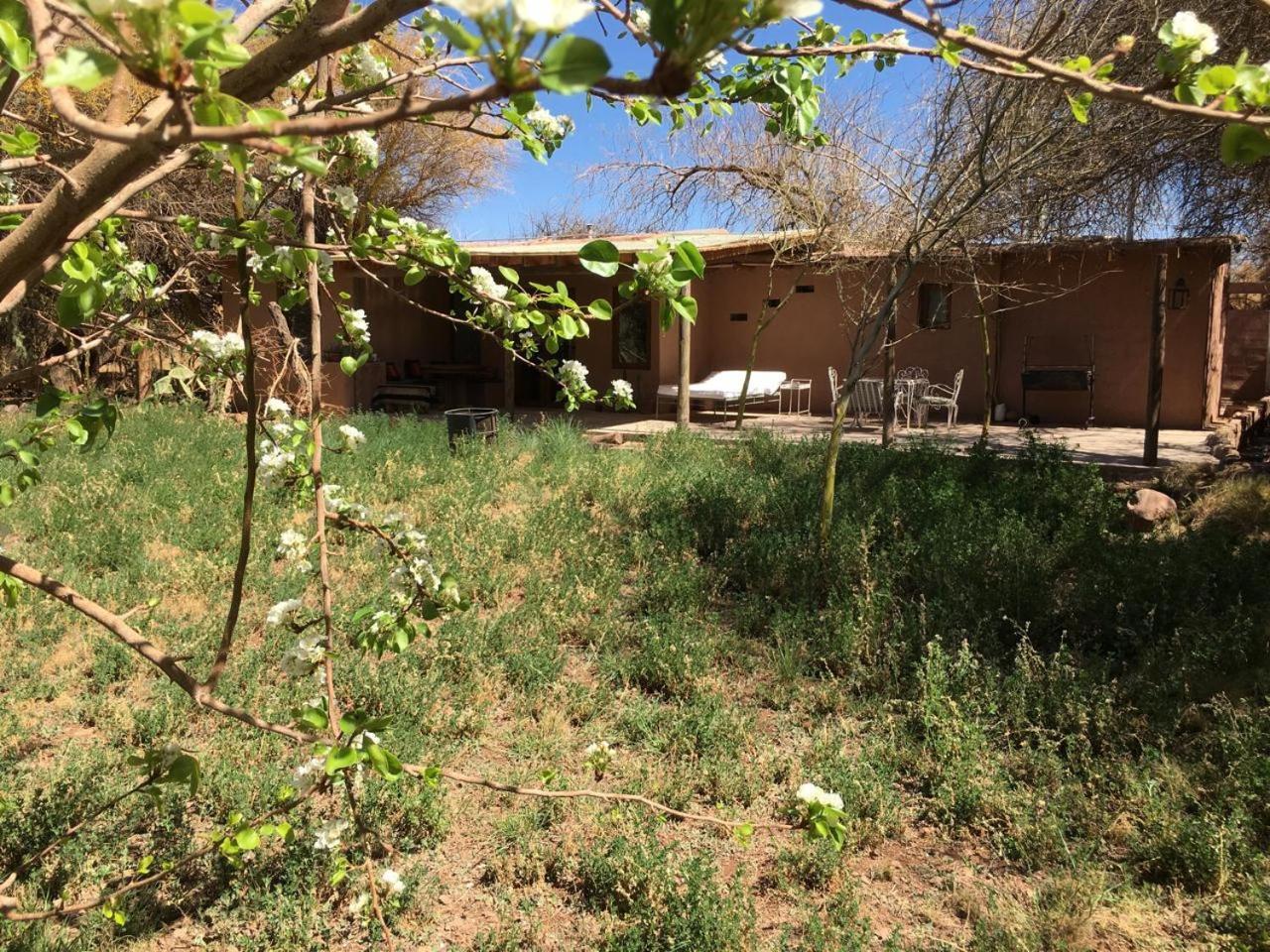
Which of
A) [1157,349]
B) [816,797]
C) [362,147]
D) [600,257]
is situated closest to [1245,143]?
[600,257]

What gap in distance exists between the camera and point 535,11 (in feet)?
2.07

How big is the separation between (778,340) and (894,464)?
6828 mm

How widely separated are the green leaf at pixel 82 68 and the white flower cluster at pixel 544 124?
59.4 inches

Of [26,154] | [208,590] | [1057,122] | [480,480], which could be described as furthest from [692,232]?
[26,154]

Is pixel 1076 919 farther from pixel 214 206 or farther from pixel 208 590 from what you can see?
pixel 214 206

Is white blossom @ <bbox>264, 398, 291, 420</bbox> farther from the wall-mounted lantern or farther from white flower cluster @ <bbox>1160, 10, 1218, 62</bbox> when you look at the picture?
the wall-mounted lantern

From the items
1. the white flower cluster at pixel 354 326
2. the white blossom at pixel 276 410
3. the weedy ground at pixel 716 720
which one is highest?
the white flower cluster at pixel 354 326

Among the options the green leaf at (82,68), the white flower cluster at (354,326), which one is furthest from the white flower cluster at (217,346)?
the green leaf at (82,68)

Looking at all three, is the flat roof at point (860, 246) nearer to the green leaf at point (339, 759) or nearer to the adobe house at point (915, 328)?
the adobe house at point (915, 328)

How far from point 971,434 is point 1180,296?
3461 millimetres

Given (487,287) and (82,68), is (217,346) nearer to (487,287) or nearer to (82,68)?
(487,287)

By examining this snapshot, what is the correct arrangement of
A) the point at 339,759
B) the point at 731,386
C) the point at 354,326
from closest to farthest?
the point at 339,759, the point at 354,326, the point at 731,386

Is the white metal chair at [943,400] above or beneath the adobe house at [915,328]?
beneath

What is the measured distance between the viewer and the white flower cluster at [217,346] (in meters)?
1.83
